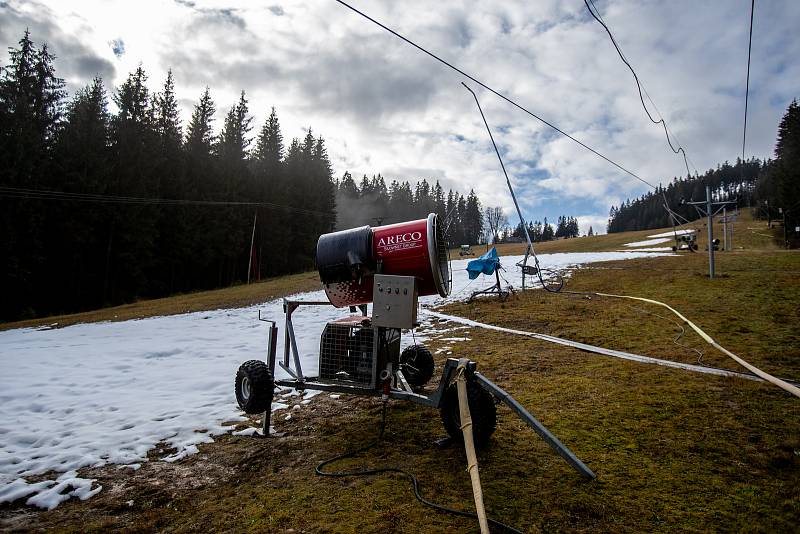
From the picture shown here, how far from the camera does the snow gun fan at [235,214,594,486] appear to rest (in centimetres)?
358

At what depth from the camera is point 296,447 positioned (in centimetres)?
400

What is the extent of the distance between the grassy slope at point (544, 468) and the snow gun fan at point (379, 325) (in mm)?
464

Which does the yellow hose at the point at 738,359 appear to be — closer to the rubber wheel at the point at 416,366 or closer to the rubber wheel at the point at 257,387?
the rubber wheel at the point at 416,366

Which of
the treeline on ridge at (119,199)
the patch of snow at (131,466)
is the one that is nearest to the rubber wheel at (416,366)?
the patch of snow at (131,466)

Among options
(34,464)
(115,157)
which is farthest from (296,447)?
(115,157)

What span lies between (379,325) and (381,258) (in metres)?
0.73

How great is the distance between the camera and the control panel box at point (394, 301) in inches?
150

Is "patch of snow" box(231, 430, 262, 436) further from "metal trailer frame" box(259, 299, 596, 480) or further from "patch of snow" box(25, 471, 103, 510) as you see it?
"patch of snow" box(25, 471, 103, 510)

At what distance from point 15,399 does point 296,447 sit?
5.10 metres

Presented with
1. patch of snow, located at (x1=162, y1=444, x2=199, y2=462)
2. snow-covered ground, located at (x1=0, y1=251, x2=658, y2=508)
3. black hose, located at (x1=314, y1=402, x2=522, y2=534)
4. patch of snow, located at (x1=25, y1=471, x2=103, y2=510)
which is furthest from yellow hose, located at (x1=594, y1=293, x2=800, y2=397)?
patch of snow, located at (x1=25, y1=471, x2=103, y2=510)

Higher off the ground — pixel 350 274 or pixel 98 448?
pixel 350 274

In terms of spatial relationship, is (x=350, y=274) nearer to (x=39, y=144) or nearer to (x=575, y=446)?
(x=575, y=446)

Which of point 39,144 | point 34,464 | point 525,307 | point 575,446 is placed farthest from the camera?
point 39,144

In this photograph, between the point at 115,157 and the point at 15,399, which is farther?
the point at 115,157
